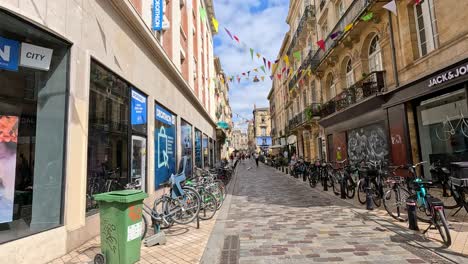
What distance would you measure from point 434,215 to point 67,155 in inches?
243

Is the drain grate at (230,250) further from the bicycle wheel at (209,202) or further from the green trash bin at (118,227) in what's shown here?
the bicycle wheel at (209,202)

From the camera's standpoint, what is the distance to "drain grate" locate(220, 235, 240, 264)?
4.22 meters

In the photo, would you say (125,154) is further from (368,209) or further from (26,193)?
(368,209)

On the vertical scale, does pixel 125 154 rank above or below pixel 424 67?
below

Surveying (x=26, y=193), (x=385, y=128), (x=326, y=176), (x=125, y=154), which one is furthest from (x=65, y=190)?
(x=385, y=128)

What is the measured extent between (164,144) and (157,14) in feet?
15.1

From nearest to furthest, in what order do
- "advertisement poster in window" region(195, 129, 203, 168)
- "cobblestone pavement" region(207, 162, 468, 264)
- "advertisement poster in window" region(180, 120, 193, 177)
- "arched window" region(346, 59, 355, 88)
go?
"cobblestone pavement" region(207, 162, 468, 264)
"advertisement poster in window" region(180, 120, 193, 177)
"arched window" region(346, 59, 355, 88)
"advertisement poster in window" region(195, 129, 203, 168)

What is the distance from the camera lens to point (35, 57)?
473cm

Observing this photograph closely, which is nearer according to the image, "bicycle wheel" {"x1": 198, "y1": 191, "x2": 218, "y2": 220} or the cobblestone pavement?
the cobblestone pavement

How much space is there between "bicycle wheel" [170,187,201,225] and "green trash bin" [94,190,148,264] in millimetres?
2107

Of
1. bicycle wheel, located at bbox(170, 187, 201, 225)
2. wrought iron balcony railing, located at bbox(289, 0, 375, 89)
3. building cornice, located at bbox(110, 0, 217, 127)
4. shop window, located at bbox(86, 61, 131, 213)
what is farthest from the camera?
wrought iron balcony railing, located at bbox(289, 0, 375, 89)

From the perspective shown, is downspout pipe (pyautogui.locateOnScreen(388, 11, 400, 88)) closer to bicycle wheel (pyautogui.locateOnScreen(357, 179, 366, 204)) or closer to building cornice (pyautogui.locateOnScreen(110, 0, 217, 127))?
bicycle wheel (pyautogui.locateOnScreen(357, 179, 366, 204))

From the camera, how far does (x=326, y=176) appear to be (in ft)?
37.7

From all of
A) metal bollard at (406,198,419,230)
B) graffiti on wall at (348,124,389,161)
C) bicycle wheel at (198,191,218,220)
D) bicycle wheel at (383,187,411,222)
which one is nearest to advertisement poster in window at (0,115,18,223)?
bicycle wheel at (198,191,218,220)
